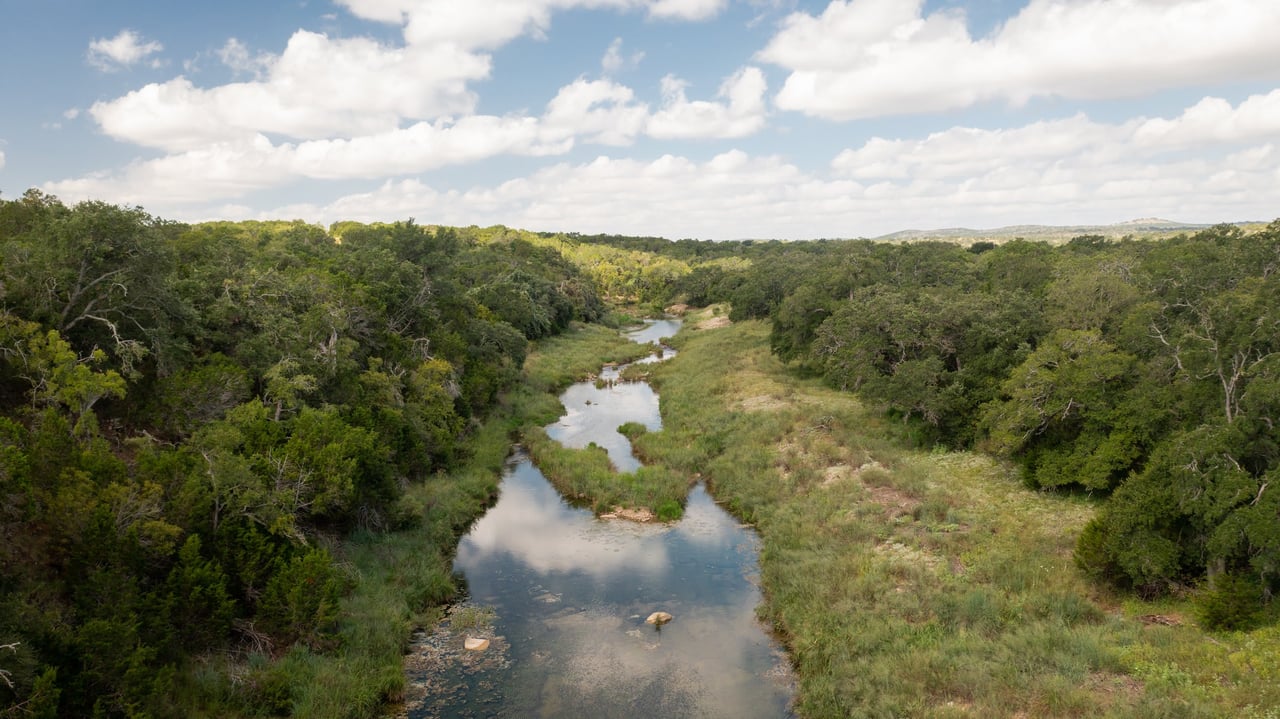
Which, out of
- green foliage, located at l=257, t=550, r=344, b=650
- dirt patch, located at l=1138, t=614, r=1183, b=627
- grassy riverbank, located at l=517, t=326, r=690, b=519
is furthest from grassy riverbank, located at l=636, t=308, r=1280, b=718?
green foliage, located at l=257, t=550, r=344, b=650

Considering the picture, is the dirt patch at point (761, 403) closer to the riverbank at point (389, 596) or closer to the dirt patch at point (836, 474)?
the dirt patch at point (836, 474)

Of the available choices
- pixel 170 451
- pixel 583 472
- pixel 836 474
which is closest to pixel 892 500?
pixel 836 474

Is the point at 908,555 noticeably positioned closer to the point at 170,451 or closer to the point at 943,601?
the point at 943,601

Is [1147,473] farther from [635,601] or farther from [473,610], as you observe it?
[473,610]

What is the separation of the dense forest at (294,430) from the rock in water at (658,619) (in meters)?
7.16

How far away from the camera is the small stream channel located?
17109 millimetres

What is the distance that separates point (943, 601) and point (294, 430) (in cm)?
2004

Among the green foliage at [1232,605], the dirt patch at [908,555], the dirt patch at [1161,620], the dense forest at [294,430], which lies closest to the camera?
the dense forest at [294,430]

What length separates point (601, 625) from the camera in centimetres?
2061

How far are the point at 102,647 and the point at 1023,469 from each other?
29.2 m

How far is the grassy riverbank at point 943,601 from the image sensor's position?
14406 millimetres

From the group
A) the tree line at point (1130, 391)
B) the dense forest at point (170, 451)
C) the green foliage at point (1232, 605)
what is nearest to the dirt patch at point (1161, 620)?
the green foliage at point (1232, 605)

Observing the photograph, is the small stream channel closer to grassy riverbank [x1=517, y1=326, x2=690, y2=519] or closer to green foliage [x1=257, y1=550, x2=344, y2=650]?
grassy riverbank [x1=517, y1=326, x2=690, y2=519]

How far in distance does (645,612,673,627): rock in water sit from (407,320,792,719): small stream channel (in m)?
0.24
